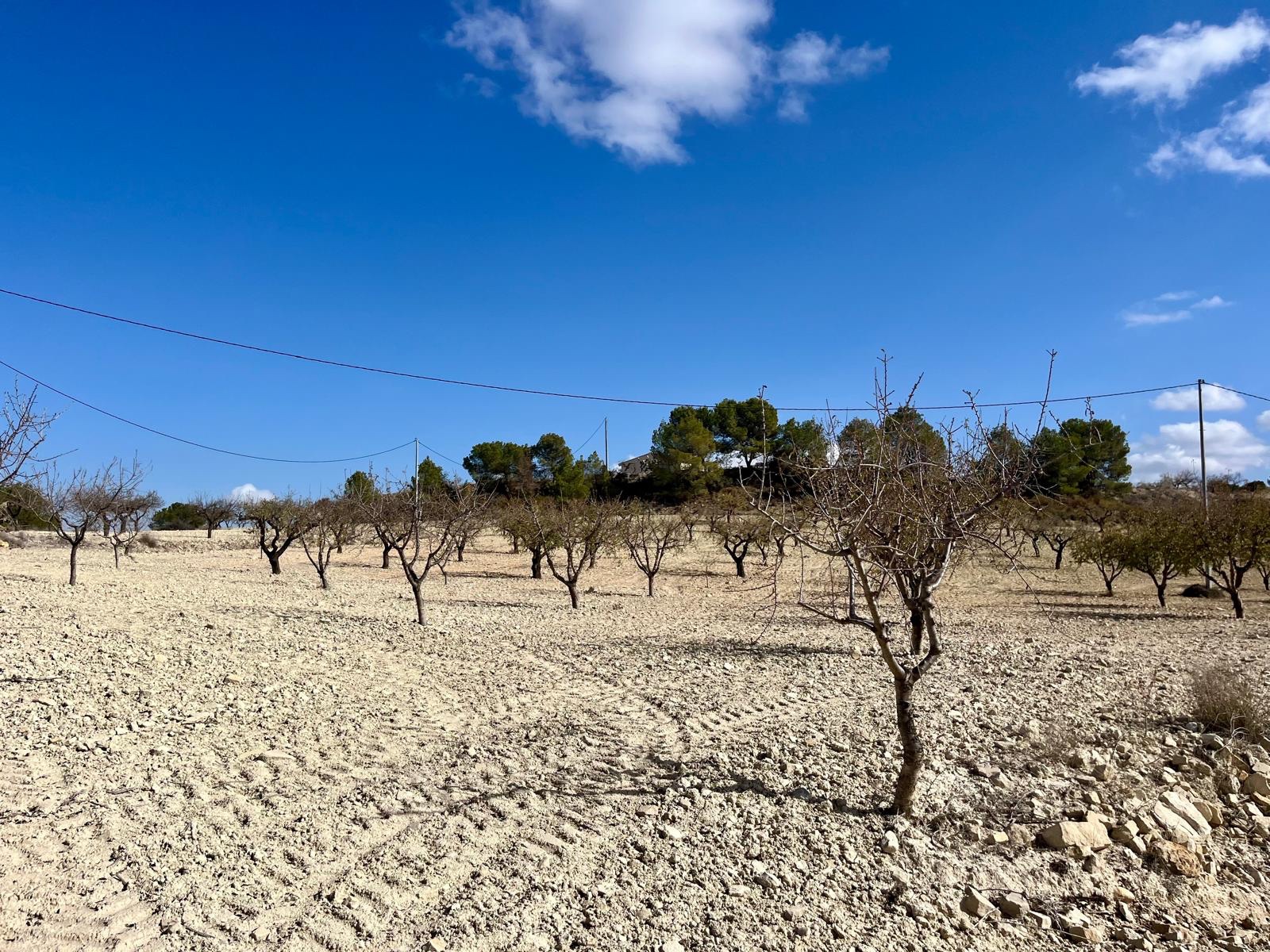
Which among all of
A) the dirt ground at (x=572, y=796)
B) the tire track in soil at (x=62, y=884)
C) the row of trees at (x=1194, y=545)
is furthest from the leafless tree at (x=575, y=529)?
the tire track in soil at (x=62, y=884)

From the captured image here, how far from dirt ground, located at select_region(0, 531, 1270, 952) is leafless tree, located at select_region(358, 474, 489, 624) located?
12.4 ft

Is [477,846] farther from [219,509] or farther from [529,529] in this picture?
[219,509]

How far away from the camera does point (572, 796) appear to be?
534 centimetres

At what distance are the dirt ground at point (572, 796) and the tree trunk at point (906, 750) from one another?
130 mm

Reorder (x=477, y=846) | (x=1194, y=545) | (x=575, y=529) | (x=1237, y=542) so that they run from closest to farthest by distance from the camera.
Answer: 1. (x=477, y=846)
2. (x=1237, y=542)
3. (x=1194, y=545)
4. (x=575, y=529)

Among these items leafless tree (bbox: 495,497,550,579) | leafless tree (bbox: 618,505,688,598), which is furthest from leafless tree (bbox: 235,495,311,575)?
leafless tree (bbox: 618,505,688,598)

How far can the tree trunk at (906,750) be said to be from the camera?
4957 millimetres

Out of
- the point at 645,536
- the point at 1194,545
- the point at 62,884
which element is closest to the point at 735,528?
the point at 645,536

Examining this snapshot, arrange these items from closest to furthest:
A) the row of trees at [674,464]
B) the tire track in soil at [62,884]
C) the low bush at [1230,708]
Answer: the tire track in soil at [62,884] < the low bush at [1230,708] < the row of trees at [674,464]

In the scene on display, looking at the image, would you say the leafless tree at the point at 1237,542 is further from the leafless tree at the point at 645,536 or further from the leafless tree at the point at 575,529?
the leafless tree at the point at 575,529

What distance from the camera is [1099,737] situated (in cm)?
662

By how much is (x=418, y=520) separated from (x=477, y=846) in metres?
11.4

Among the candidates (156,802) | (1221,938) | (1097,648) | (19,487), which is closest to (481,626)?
(156,802)

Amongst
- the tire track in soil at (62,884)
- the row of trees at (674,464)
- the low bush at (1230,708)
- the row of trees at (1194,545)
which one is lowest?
the tire track in soil at (62,884)
